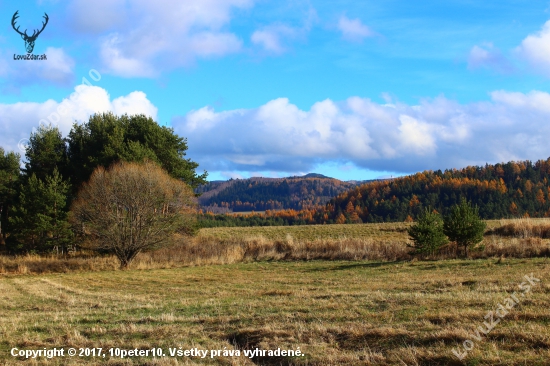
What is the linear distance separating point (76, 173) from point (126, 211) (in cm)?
1375

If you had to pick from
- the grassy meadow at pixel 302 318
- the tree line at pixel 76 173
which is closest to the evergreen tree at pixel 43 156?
the tree line at pixel 76 173

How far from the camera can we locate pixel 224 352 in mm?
7625

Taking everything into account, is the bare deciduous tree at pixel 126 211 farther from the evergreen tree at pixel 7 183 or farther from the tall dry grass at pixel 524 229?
the tall dry grass at pixel 524 229

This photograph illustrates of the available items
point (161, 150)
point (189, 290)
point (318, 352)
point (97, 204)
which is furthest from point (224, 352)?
point (161, 150)

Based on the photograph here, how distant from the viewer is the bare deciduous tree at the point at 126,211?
1241 inches

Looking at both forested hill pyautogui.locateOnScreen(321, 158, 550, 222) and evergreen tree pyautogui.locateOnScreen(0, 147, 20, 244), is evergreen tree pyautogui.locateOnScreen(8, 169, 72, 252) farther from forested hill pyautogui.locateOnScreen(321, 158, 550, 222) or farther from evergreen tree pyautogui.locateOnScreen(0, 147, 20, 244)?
forested hill pyautogui.locateOnScreen(321, 158, 550, 222)

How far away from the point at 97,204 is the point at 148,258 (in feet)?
19.6

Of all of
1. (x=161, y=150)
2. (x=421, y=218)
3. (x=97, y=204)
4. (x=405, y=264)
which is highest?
(x=161, y=150)

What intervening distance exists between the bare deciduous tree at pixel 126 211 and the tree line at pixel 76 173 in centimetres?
10

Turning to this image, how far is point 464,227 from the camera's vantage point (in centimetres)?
2766

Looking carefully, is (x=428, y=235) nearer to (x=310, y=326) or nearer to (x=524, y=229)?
(x=524, y=229)

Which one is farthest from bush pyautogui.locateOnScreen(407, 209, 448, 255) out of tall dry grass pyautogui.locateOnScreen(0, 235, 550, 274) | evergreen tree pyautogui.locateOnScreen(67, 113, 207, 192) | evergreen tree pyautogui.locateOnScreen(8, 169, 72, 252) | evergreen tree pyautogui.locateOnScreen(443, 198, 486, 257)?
evergreen tree pyautogui.locateOnScreen(8, 169, 72, 252)

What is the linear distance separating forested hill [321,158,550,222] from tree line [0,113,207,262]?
221ft

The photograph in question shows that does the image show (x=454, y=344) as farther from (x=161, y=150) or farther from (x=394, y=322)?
(x=161, y=150)
